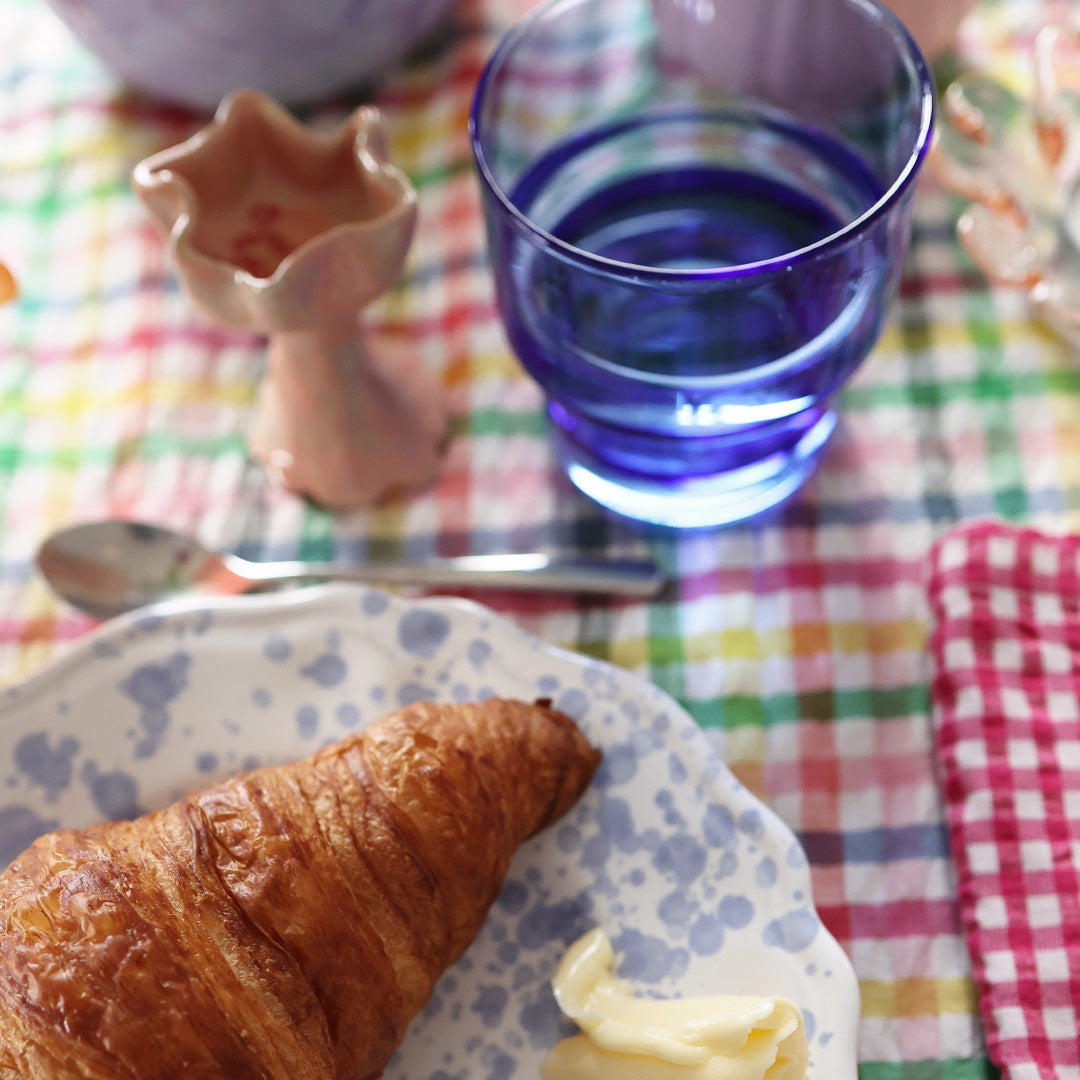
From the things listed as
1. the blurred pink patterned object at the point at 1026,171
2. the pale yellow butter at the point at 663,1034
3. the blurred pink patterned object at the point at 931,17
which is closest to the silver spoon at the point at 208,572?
the pale yellow butter at the point at 663,1034

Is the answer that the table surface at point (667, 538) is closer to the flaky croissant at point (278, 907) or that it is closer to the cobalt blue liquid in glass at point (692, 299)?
the cobalt blue liquid in glass at point (692, 299)

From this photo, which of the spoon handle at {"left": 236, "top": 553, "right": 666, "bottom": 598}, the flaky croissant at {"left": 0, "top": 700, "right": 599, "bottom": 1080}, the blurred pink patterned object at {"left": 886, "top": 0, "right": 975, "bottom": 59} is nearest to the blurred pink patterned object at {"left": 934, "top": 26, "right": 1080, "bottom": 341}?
the blurred pink patterned object at {"left": 886, "top": 0, "right": 975, "bottom": 59}

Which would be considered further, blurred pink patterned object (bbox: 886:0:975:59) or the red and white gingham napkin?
blurred pink patterned object (bbox: 886:0:975:59)

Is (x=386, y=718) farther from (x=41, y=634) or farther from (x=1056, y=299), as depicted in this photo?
(x=1056, y=299)

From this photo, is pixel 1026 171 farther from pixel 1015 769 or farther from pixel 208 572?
pixel 208 572

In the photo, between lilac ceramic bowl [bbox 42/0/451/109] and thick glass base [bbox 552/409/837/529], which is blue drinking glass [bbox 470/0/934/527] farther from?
lilac ceramic bowl [bbox 42/0/451/109]

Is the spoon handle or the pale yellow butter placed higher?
the spoon handle

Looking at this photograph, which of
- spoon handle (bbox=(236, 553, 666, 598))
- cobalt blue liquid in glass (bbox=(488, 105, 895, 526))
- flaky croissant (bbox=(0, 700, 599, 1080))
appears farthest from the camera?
spoon handle (bbox=(236, 553, 666, 598))
